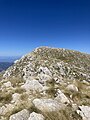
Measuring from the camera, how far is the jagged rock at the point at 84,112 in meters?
13.0

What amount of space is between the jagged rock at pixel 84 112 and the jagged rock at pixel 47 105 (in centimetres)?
151

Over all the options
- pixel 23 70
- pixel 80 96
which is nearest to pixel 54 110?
pixel 80 96

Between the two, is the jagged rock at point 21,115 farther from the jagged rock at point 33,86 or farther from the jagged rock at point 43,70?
the jagged rock at point 43,70

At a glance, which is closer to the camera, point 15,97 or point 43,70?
point 15,97

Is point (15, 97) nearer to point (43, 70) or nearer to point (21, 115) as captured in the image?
point (21, 115)

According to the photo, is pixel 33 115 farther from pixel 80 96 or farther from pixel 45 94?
pixel 80 96

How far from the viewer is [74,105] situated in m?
14.4

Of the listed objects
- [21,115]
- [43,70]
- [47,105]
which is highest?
[43,70]

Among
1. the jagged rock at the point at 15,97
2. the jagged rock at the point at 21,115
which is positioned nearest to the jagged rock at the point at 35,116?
the jagged rock at the point at 21,115

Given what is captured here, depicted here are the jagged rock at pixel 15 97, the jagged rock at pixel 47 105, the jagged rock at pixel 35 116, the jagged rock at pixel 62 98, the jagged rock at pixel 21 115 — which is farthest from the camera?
the jagged rock at pixel 62 98

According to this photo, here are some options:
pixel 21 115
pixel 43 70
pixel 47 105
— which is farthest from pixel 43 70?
pixel 21 115

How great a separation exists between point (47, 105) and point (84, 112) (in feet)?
9.93

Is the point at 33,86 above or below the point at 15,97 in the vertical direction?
above

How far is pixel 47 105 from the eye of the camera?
13.6 metres
